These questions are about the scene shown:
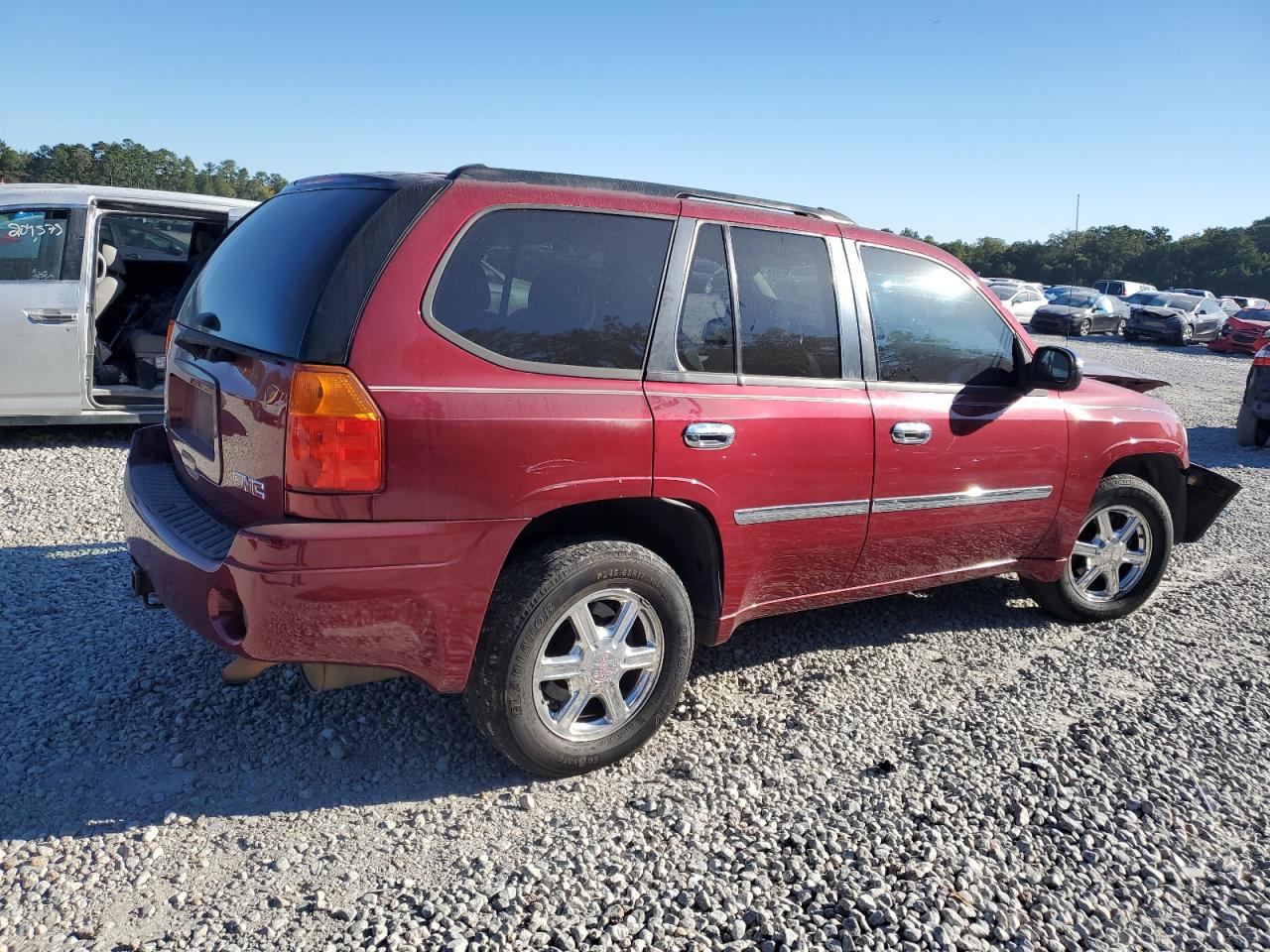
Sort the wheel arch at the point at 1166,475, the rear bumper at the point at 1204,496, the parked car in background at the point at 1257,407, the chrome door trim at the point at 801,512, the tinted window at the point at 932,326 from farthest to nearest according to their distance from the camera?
the parked car in background at the point at 1257,407
the rear bumper at the point at 1204,496
the wheel arch at the point at 1166,475
the tinted window at the point at 932,326
the chrome door trim at the point at 801,512

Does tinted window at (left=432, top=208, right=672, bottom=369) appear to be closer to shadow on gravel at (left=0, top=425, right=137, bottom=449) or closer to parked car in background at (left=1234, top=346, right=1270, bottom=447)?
shadow on gravel at (left=0, top=425, right=137, bottom=449)

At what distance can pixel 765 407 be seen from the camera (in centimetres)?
335

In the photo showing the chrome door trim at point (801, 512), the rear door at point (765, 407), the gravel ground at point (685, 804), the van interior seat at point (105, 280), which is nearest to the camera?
the gravel ground at point (685, 804)

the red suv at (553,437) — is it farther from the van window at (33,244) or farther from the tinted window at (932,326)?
the van window at (33,244)

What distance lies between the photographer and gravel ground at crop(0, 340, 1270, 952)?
248 centimetres

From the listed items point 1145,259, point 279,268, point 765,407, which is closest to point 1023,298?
point 765,407

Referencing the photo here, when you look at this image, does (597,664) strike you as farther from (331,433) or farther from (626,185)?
(626,185)

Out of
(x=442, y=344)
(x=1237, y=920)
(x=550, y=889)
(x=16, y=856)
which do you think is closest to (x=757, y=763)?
(x=550, y=889)

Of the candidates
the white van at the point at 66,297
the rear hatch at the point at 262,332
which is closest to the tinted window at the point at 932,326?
the rear hatch at the point at 262,332

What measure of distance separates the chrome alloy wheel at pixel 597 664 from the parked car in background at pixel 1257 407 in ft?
32.5

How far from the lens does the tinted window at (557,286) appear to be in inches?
112

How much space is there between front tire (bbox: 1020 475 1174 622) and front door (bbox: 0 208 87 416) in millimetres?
6617

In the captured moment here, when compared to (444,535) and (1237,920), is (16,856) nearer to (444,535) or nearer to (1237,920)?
(444,535)

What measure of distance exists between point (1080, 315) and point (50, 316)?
96.0 feet
